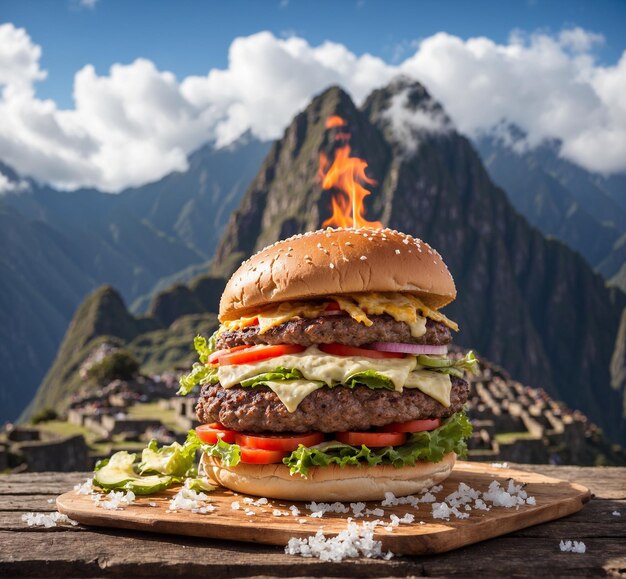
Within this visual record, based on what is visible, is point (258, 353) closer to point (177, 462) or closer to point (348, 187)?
point (177, 462)

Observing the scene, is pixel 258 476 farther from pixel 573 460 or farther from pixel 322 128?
pixel 322 128

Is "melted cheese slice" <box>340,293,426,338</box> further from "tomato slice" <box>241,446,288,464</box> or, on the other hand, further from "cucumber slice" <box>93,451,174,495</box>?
"cucumber slice" <box>93,451,174,495</box>

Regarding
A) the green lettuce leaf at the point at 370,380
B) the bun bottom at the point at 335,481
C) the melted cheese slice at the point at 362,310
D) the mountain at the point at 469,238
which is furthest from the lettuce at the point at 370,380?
the mountain at the point at 469,238


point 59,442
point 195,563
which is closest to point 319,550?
point 195,563

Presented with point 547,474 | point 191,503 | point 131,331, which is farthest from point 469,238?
point 191,503

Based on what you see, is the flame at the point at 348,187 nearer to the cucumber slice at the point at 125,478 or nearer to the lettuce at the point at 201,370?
the lettuce at the point at 201,370

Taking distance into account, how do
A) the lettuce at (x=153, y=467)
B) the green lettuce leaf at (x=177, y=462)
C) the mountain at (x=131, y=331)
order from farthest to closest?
the mountain at (x=131, y=331), the green lettuce leaf at (x=177, y=462), the lettuce at (x=153, y=467)

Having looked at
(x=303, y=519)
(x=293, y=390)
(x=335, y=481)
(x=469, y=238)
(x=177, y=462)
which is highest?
(x=469, y=238)
